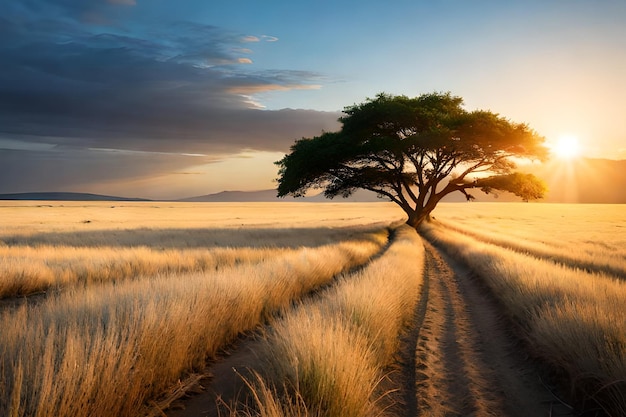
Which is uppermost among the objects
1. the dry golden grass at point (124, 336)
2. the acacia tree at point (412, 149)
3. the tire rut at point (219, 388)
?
the acacia tree at point (412, 149)

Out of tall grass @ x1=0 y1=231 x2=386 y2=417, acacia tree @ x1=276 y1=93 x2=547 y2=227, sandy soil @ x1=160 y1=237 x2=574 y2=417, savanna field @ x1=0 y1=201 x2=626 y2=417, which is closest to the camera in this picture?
tall grass @ x1=0 y1=231 x2=386 y2=417

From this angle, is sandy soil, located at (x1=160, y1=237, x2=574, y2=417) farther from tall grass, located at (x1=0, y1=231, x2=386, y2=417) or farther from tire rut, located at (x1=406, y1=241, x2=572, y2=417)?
tall grass, located at (x1=0, y1=231, x2=386, y2=417)

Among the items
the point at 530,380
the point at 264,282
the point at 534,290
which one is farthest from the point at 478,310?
the point at 264,282

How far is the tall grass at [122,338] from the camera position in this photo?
Result: 316cm

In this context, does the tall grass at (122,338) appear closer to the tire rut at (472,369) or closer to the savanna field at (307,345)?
the savanna field at (307,345)

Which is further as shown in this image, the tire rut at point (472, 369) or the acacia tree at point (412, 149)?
the acacia tree at point (412, 149)

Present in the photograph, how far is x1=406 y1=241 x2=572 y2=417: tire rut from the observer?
445 centimetres

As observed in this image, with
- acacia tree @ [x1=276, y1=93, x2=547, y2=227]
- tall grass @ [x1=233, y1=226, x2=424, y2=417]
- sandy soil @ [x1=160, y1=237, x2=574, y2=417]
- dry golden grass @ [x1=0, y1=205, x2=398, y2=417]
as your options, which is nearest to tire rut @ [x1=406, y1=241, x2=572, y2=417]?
sandy soil @ [x1=160, y1=237, x2=574, y2=417]

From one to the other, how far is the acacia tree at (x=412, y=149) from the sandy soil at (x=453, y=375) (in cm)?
→ 2245

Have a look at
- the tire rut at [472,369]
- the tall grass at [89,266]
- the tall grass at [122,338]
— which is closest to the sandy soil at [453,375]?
the tire rut at [472,369]

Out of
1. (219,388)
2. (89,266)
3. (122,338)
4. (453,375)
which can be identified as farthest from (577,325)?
(89,266)

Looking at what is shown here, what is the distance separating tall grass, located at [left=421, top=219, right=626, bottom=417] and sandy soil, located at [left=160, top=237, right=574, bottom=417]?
1.21 ft

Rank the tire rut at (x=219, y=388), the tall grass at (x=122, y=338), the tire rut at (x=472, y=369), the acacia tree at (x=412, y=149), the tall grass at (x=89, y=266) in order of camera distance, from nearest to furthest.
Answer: the tall grass at (x=122, y=338), the tire rut at (x=219, y=388), the tire rut at (x=472, y=369), the tall grass at (x=89, y=266), the acacia tree at (x=412, y=149)

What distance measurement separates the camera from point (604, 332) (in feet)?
16.6
